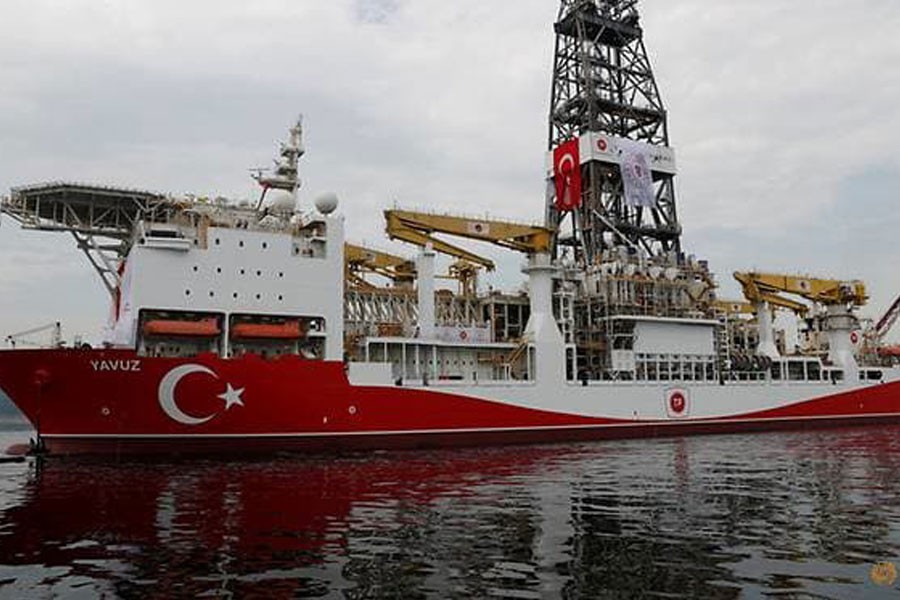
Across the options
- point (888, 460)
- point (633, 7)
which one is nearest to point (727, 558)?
point (888, 460)

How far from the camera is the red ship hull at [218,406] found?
20.2 meters

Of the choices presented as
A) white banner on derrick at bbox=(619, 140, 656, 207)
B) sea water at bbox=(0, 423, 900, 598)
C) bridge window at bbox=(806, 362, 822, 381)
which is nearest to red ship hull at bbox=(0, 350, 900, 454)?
sea water at bbox=(0, 423, 900, 598)

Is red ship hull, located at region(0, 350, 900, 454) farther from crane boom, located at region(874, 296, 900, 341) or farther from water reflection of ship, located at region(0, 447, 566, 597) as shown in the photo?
crane boom, located at region(874, 296, 900, 341)

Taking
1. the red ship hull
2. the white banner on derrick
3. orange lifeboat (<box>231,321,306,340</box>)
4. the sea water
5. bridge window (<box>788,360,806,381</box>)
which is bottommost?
the sea water

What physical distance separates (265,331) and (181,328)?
2.37 m

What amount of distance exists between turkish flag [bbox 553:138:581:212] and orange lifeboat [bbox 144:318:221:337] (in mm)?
19660

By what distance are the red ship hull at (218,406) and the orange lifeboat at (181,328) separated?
1.13 meters

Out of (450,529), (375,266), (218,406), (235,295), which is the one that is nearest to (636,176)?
(375,266)

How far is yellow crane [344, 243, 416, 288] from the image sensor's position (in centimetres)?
2745

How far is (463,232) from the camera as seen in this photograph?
1098 inches

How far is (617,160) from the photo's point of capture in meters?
35.8

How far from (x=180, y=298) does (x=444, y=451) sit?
902cm

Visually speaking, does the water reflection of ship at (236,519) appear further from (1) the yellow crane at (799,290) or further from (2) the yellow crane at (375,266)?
(1) the yellow crane at (799,290)

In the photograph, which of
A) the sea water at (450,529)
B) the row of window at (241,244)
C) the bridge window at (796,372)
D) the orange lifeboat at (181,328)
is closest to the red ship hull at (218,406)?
the orange lifeboat at (181,328)
